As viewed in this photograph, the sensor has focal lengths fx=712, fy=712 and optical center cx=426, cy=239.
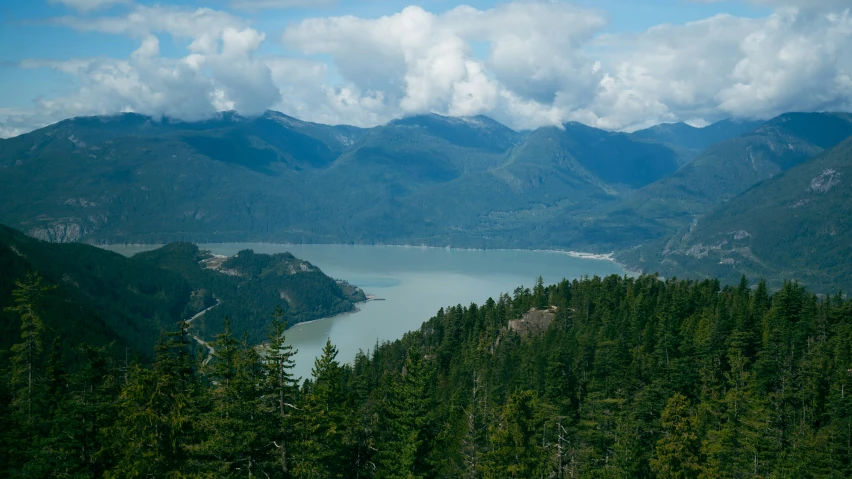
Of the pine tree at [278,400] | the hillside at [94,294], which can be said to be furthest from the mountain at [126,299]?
the pine tree at [278,400]

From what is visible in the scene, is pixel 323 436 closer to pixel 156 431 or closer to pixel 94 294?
pixel 156 431

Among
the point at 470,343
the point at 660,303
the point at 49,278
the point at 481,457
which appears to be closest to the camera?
the point at 481,457

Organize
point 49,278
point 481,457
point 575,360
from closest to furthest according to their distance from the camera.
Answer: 1. point 481,457
2. point 575,360
3. point 49,278

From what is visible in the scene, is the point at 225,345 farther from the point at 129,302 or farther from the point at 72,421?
the point at 129,302

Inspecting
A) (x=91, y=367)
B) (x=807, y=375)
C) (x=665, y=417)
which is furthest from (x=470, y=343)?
(x=91, y=367)

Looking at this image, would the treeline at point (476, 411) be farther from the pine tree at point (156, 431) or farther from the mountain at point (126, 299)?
the mountain at point (126, 299)

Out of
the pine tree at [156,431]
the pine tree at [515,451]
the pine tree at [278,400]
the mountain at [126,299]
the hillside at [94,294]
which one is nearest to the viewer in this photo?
the pine tree at [156,431]

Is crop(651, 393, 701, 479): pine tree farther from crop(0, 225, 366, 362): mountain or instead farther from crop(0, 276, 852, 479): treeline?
crop(0, 225, 366, 362): mountain
